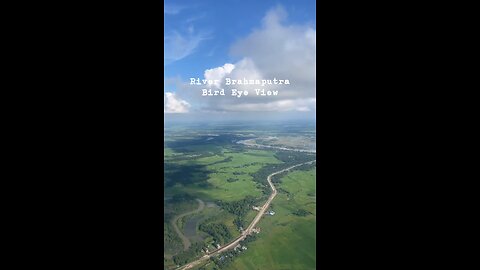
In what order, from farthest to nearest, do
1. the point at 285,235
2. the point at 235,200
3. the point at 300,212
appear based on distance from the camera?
1. the point at 235,200
2. the point at 285,235
3. the point at 300,212

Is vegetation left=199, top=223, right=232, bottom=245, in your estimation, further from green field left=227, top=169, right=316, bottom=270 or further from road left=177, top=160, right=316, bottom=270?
green field left=227, top=169, right=316, bottom=270

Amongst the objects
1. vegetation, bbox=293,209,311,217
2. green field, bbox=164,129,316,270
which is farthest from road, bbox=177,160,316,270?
vegetation, bbox=293,209,311,217

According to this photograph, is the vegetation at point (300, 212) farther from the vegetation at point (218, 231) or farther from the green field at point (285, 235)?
the vegetation at point (218, 231)

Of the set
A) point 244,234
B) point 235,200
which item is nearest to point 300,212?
point 244,234

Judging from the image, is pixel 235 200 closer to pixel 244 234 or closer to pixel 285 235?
pixel 244 234

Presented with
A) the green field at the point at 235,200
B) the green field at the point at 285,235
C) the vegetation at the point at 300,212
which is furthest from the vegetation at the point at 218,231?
the vegetation at the point at 300,212
